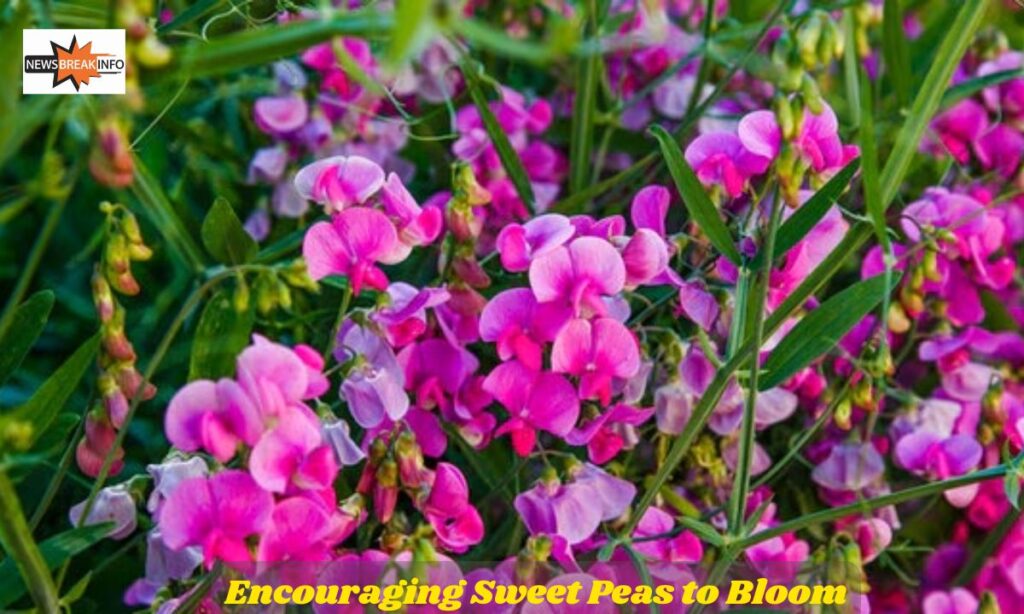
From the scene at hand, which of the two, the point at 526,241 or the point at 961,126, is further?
the point at 961,126

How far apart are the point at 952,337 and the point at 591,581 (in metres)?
0.47

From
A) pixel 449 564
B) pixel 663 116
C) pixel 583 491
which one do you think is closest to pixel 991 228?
pixel 663 116

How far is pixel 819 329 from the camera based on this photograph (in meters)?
1.00

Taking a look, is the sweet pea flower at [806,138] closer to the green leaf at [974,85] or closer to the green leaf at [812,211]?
the green leaf at [812,211]

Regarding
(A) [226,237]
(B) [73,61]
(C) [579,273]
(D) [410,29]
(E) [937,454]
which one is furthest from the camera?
(E) [937,454]

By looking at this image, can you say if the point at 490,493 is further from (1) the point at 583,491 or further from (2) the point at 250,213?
(2) the point at 250,213

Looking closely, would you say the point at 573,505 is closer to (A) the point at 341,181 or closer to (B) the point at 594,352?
(B) the point at 594,352

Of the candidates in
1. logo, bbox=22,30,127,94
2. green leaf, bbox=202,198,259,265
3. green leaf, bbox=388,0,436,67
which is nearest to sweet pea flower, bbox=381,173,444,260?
green leaf, bbox=202,198,259,265

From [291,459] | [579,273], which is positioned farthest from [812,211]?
[291,459]

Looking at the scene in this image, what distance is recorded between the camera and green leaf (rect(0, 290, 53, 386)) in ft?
3.27

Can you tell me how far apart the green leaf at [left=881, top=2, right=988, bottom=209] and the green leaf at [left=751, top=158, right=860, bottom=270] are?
0.08 feet

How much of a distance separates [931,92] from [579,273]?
0.25 m

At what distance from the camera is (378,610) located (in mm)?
921

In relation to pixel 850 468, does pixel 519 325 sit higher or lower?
higher
